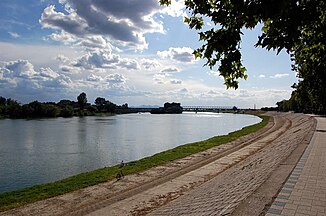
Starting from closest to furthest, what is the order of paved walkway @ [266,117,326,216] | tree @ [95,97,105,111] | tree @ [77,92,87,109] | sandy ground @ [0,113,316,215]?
paved walkway @ [266,117,326,216] → sandy ground @ [0,113,316,215] → tree @ [77,92,87,109] → tree @ [95,97,105,111]

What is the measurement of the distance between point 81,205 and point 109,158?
13144 mm

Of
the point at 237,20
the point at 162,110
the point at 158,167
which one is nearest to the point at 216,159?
the point at 158,167

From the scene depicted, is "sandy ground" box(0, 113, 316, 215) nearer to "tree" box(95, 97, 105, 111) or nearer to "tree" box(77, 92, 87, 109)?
"tree" box(77, 92, 87, 109)

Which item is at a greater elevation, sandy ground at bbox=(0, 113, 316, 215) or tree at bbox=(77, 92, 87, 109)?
tree at bbox=(77, 92, 87, 109)

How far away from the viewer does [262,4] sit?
3.63 m

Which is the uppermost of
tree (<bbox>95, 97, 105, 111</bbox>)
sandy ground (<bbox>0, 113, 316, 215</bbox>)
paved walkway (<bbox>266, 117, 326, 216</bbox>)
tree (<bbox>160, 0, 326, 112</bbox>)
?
tree (<bbox>95, 97, 105, 111</bbox>)

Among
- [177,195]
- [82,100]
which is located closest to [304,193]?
[177,195]

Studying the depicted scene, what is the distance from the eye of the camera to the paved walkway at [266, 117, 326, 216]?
644 cm

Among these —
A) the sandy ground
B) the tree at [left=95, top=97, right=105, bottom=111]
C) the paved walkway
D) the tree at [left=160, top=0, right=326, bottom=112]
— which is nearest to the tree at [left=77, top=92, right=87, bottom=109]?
the tree at [left=95, top=97, right=105, bottom=111]

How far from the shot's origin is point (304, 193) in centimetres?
765

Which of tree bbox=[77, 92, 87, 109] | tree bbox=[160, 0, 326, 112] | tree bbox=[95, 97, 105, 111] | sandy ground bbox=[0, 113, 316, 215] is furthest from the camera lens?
tree bbox=[95, 97, 105, 111]

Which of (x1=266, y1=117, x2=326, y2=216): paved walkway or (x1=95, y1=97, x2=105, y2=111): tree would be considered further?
(x1=95, y1=97, x2=105, y2=111): tree

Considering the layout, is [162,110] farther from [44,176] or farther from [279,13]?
[279,13]

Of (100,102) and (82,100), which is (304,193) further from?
(100,102)
